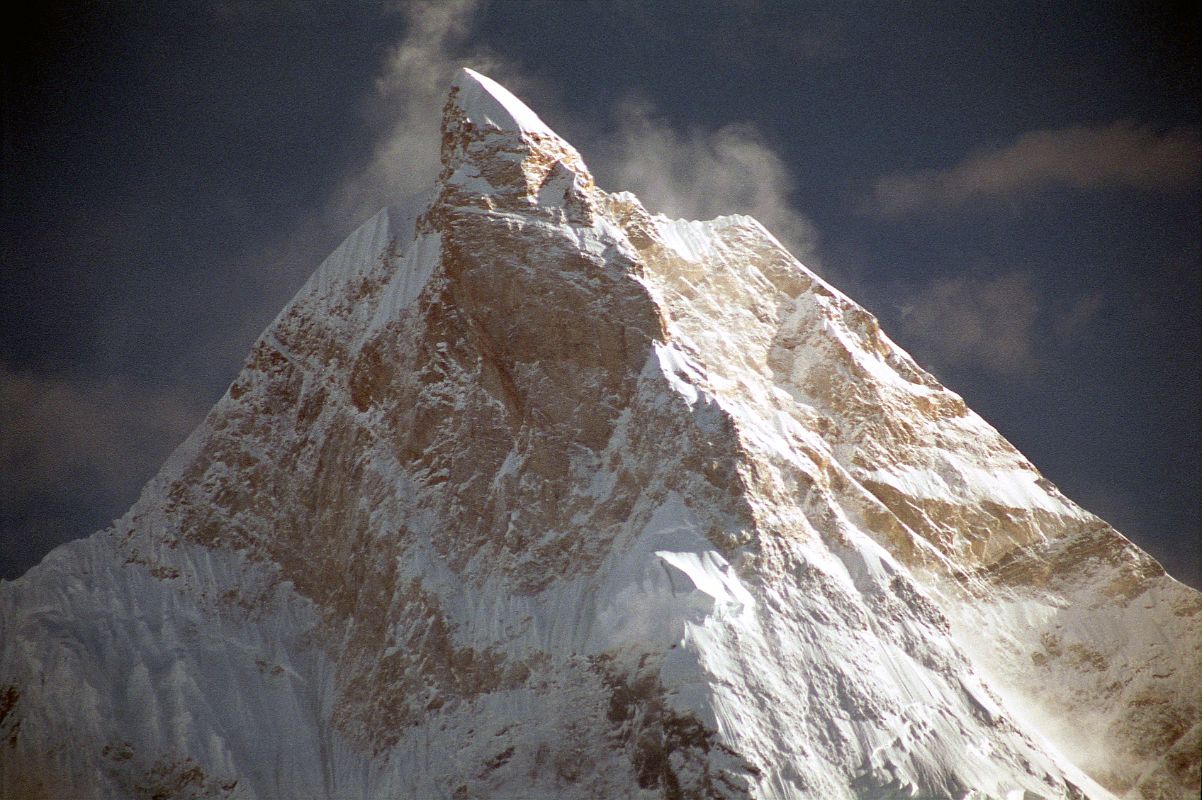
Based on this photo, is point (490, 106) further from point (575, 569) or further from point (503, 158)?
point (575, 569)

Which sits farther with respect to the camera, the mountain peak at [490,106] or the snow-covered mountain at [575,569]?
the mountain peak at [490,106]

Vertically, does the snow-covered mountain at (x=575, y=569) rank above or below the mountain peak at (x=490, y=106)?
below

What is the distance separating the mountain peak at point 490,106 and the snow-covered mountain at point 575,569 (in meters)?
0.51

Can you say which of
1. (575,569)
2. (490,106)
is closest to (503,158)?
(490,106)

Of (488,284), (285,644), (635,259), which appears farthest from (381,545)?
(635,259)

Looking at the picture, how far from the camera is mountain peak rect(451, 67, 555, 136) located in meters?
126

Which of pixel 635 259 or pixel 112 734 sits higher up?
pixel 635 259

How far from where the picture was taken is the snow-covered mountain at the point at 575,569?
99188 mm

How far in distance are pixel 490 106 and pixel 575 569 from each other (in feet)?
135

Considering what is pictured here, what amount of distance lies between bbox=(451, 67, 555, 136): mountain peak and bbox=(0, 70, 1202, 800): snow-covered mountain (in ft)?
1.66

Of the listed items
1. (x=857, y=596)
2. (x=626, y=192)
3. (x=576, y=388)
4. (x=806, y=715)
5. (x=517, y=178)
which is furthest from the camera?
(x=626, y=192)

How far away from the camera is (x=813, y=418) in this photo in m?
123

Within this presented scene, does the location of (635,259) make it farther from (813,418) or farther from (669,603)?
(669,603)

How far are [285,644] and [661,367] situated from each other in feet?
122
